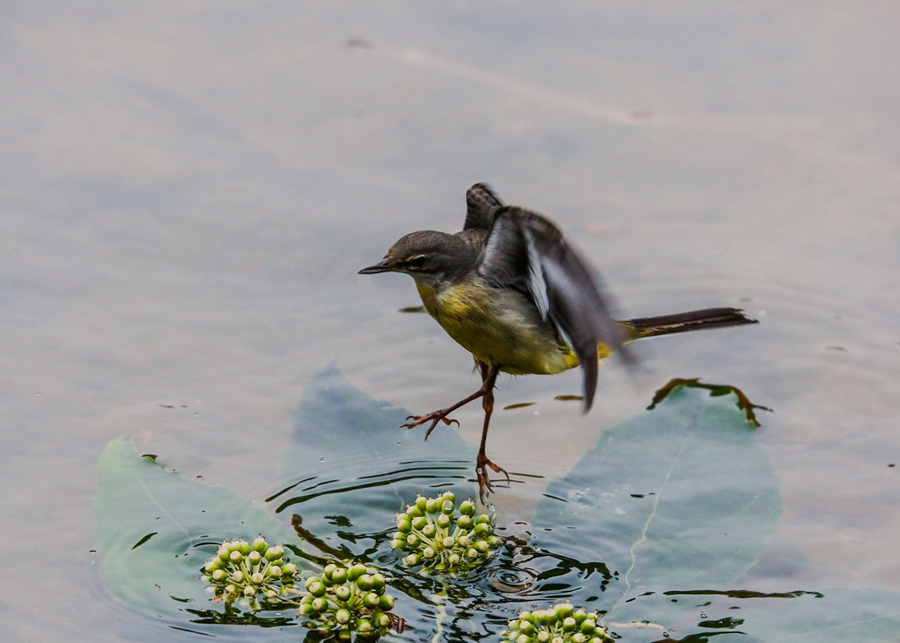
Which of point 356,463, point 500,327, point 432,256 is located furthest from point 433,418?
point 432,256

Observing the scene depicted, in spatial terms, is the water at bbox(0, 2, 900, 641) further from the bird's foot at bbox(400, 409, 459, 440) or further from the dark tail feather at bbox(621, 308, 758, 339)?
the bird's foot at bbox(400, 409, 459, 440)

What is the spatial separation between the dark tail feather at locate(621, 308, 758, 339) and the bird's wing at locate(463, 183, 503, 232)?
2.74 feet

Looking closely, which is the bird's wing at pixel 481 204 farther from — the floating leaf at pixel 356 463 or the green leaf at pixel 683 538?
the green leaf at pixel 683 538

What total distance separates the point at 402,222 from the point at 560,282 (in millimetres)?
3379

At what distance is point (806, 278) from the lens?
23.9 ft

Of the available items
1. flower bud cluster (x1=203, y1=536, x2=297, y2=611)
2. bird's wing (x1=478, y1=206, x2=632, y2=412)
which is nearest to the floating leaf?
flower bud cluster (x1=203, y1=536, x2=297, y2=611)

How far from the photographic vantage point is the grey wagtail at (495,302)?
15.9ft

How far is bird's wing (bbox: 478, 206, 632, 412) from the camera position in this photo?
4168 millimetres

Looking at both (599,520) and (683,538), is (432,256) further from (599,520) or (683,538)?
(683,538)

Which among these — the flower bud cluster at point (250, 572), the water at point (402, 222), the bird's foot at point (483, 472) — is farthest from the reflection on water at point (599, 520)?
the flower bud cluster at point (250, 572)

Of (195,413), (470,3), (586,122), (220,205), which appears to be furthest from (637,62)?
(195,413)

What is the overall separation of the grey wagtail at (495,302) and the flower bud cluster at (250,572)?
3.72 feet

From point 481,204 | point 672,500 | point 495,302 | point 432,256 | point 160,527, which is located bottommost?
point 160,527

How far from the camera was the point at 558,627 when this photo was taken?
4.09 metres
